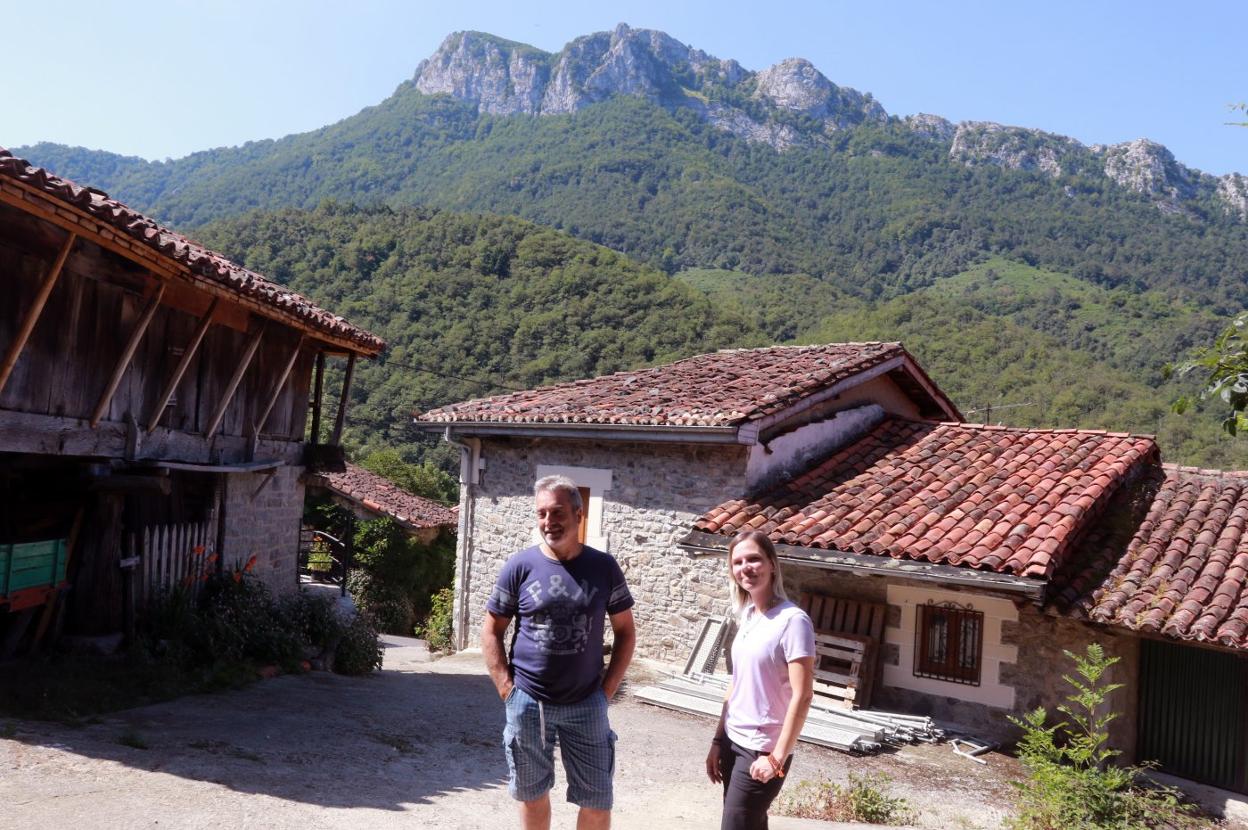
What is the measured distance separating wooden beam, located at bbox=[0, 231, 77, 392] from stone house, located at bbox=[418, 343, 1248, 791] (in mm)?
6057

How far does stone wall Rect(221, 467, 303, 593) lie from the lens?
34.8 ft

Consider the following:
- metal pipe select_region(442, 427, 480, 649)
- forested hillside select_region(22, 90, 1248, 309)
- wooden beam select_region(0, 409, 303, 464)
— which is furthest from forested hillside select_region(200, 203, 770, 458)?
wooden beam select_region(0, 409, 303, 464)

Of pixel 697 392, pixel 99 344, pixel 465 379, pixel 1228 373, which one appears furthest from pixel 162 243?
pixel 465 379

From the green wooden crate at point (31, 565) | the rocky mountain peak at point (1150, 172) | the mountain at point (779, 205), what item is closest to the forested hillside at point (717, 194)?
the mountain at point (779, 205)

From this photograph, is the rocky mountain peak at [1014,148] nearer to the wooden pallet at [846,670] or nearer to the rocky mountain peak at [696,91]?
the rocky mountain peak at [696,91]

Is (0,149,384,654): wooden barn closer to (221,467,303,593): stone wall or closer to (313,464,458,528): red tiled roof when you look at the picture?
(221,467,303,593): stone wall

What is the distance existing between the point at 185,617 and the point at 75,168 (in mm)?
103000

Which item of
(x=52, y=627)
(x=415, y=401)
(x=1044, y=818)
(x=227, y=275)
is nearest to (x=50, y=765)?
(x=52, y=627)

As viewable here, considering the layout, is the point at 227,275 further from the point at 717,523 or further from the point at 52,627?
the point at 717,523

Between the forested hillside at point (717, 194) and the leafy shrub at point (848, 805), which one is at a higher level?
the forested hillside at point (717, 194)

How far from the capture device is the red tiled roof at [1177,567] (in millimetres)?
7379

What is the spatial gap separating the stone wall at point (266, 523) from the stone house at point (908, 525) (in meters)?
2.36

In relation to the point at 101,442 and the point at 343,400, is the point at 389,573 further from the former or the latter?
the point at 101,442

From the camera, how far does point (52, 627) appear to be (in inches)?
326
